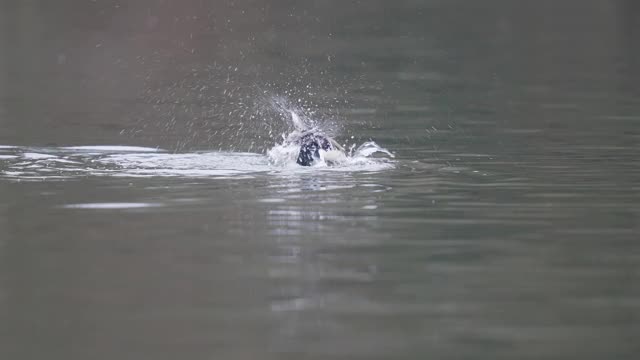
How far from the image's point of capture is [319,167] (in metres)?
16.3

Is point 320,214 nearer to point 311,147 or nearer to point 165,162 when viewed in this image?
point 311,147

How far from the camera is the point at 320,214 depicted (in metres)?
12.7

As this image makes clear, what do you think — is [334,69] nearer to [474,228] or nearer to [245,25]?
[245,25]

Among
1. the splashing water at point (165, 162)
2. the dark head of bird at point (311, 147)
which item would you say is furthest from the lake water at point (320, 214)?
the dark head of bird at point (311, 147)

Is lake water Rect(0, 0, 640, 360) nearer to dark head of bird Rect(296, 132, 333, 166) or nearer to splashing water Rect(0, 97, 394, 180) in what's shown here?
splashing water Rect(0, 97, 394, 180)

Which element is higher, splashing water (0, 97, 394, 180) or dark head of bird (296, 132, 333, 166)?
dark head of bird (296, 132, 333, 166)

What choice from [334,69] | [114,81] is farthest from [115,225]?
[334,69]

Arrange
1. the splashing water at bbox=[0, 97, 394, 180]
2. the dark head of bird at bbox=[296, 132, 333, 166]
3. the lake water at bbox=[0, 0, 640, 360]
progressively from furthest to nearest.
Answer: the dark head of bird at bbox=[296, 132, 333, 166] < the splashing water at bbox=[0, 97, 394, 180] < the lake water at bbox=[0, 0, 640, 360]

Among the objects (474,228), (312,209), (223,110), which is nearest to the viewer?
(474,228)

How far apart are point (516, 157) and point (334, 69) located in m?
14.5

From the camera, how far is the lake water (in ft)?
27.3

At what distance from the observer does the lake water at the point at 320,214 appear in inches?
327

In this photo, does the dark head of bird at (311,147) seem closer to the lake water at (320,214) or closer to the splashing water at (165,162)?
the splashing water at (165,162)

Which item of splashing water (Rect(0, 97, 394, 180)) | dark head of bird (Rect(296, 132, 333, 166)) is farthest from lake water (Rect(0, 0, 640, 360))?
dark head of bird (Rect(296, 132, 333, 166))
